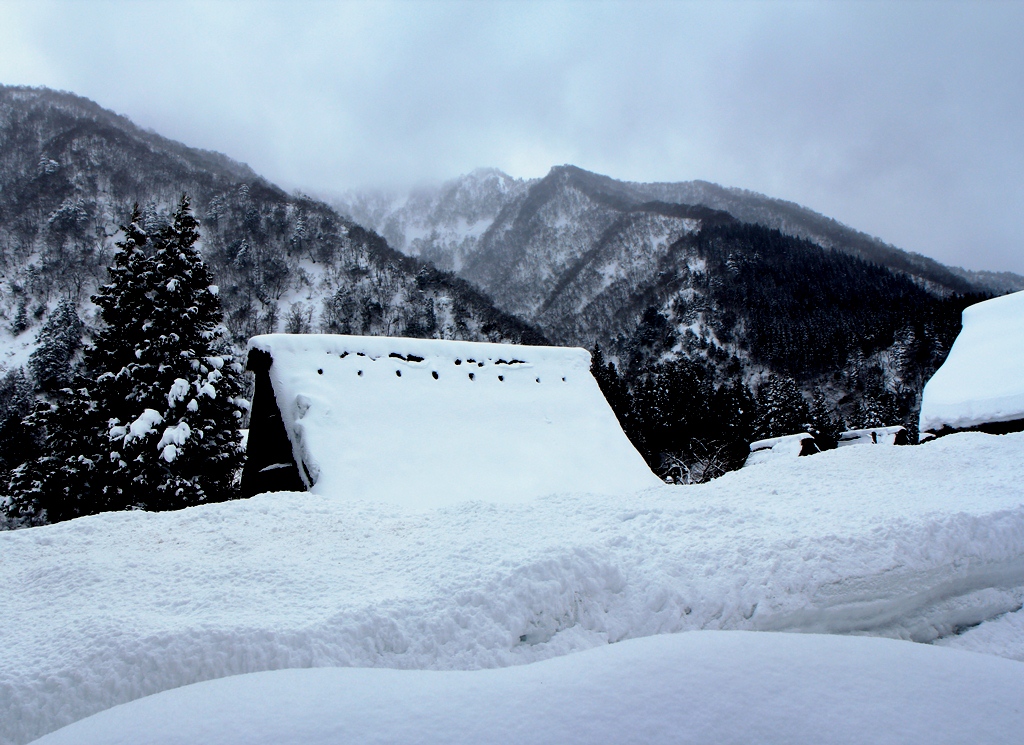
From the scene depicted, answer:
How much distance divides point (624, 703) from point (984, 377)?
17792 millimetres

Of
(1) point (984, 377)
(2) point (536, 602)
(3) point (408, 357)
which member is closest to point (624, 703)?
(2) point (536, 602)

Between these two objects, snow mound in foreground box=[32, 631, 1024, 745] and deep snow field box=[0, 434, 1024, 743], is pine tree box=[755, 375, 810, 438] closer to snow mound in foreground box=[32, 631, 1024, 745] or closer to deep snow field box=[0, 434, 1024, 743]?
deep snow field box=[0, 434, 1024, 743]

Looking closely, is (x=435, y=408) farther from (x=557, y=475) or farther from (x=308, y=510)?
(x=308, y=510)

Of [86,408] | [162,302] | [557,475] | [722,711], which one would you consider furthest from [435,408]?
[86,408]

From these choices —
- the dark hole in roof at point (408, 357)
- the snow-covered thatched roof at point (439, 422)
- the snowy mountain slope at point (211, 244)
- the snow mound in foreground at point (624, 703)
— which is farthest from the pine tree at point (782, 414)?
the snow mound in foreground at point (624, 703)

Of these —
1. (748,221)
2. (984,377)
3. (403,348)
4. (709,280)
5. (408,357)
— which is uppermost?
(748,221)

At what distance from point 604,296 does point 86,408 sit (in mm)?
105184

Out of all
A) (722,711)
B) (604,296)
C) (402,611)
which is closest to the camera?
(722,711)

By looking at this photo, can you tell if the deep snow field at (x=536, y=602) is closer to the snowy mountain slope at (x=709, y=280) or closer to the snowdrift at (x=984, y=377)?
the snowdrift at (x=984, y=377)

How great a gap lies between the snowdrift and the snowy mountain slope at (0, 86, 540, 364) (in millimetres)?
59975

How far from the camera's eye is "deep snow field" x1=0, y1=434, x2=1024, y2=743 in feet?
Result: 6.12

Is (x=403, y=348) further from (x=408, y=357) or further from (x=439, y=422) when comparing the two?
(x=439, y=422)

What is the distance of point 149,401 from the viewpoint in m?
13.2

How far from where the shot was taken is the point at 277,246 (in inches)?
3612
